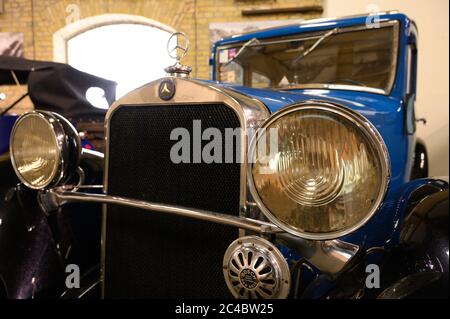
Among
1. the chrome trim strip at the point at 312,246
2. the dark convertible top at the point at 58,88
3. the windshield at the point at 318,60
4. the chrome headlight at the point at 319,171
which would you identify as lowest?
the chrome trim strip at the point at 312,246

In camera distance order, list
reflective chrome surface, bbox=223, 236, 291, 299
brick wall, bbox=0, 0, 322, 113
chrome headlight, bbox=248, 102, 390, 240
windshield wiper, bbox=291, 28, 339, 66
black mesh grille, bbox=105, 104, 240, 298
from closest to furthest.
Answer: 1. chrome headlight, bbox=248, 102, 390, 240
2. reflective chrome surface, bbox=223, 236, 291, 299
3. black mesh grille, bbox=105, 104, 240, 298
4. windshield wiper, bbox=291, 28, 339, 66
5. brick wall, bbox=0, 0, 322, 113

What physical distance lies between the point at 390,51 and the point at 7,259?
1.71m

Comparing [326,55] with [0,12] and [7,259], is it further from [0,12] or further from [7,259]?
[0,12]

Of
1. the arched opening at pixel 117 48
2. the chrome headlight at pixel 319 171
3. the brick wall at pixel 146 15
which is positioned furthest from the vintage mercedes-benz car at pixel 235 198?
the arched opening at pixel 117 48

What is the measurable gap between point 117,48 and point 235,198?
167 inches

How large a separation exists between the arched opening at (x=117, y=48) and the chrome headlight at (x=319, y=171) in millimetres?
3929

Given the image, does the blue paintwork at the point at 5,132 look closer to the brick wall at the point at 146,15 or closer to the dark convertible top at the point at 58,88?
the dark convertible top at the point at 58,88

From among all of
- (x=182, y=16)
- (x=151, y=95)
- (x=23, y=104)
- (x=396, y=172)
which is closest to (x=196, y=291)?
(x=151, y=95)

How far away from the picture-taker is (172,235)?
1.05 meters

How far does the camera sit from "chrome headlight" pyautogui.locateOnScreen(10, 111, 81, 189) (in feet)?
3.57

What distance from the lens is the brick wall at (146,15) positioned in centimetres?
404

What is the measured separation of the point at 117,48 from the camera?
15.2ft

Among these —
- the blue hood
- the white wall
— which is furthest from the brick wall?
the blue hood

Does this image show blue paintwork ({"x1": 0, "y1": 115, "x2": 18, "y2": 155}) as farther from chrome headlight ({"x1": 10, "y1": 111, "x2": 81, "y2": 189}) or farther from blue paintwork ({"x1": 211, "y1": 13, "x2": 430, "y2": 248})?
blue paintwork ({"x1": 211, "y1": 13, "x2": 430, "y2": 248})
